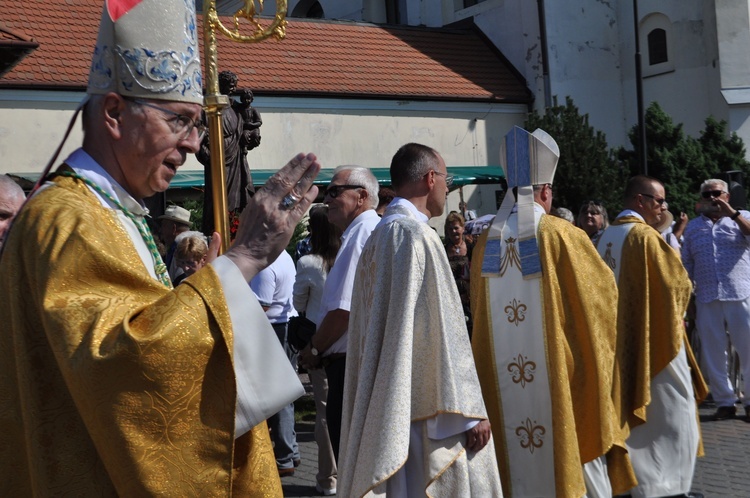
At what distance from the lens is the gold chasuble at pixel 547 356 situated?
19.2ft

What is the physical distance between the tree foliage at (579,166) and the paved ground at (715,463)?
36.2 feet

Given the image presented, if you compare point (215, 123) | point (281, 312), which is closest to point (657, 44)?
point (281, 312)

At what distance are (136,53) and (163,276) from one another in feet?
1.84

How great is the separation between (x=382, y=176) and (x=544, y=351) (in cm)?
1519

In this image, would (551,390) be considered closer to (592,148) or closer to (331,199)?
(331,199)

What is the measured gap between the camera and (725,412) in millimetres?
10055

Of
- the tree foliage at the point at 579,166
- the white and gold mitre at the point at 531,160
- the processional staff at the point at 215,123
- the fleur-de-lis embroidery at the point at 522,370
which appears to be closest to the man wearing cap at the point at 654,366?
the fleur-de-lis embroidery at the point at 522,370

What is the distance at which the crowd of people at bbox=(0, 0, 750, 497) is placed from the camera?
2.38 meters

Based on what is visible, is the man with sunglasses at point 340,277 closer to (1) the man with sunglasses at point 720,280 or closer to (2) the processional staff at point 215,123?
(2) the processional staff at point 215,123

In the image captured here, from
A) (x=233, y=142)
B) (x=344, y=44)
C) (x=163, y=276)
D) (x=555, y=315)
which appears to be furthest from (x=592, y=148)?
(x=163, y=276)

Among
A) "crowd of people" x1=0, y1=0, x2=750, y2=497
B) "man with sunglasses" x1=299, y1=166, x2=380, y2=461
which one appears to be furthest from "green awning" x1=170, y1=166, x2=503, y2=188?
"man with sunglasses" x1=299, y1=166, x2=380, y2=461

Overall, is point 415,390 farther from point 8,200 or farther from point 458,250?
point 458,250

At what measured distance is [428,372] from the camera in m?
4.70

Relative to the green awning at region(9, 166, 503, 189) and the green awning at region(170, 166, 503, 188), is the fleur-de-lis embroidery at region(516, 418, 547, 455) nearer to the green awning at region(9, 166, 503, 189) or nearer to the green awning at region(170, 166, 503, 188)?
the green awning at region(9, 166, 503, 189)
